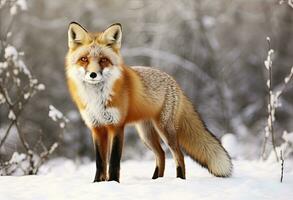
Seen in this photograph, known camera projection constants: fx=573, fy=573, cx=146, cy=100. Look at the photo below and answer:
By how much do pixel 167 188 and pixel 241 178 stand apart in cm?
103

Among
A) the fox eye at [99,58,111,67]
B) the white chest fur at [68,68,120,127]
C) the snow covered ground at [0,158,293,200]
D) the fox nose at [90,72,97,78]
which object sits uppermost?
the fox eye at [99,58,111,67]

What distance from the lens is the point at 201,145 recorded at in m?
5.67

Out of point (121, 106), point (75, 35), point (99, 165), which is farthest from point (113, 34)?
point (99, 165)

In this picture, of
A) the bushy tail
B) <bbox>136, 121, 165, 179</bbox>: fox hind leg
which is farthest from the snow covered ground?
<bbox>136, 121, 165, 179</bbox>: fox hind leg

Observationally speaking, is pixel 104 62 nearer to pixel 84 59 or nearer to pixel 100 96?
pixel 84 59

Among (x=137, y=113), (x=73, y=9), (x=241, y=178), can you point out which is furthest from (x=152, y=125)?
(x=73, y=9)

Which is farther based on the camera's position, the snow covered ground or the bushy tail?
the bushy tail

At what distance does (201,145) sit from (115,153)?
0.98 metres

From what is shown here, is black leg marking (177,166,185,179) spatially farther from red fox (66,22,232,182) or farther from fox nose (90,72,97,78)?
fox nose (90,72,97,78)

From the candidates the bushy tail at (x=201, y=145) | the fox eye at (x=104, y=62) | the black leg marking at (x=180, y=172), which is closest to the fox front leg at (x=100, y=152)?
the fox eye at (x=104, y=62)

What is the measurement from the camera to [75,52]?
200 inches

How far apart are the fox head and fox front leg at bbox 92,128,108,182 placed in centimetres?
52

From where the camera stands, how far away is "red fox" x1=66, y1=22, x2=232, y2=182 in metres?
5.05

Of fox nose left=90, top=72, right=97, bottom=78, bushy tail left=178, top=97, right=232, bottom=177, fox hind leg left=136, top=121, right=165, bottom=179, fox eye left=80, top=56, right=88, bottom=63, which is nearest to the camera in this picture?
fox nose left=90, top=72, right=97, bottom=78
